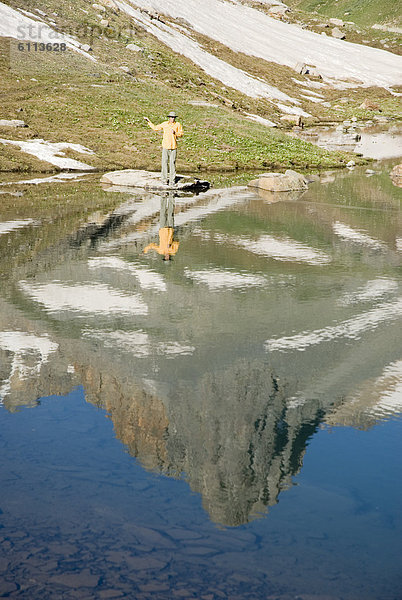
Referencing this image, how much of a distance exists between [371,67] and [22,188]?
11210 cm

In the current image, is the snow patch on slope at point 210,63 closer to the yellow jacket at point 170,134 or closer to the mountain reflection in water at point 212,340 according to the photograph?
the yellow jacket at point 170,134

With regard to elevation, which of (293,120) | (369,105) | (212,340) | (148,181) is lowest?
(369,105)

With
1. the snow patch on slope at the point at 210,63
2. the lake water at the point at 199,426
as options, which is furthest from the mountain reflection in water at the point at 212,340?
the snow patch on slope at the point at 210,63

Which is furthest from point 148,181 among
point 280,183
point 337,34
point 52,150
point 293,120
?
point 337,34

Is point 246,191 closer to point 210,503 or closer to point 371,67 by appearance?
point 210,503

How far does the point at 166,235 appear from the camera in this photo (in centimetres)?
1606

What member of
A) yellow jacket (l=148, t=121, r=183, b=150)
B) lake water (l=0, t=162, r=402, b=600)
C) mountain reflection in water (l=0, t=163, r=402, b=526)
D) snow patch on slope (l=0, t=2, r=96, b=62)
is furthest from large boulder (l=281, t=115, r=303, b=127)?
lake water (l=0, t=162, r=402, b=600)

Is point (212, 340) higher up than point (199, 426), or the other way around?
point (199, 426)

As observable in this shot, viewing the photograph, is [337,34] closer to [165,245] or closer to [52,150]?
[52,150]

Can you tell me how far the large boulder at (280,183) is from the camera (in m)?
27.2

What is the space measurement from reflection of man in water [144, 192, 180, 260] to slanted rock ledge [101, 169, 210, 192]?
12.9 feet

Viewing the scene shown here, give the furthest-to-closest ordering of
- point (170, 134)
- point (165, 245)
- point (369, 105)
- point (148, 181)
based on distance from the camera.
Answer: point (369, 105), point (148, 181), point (170, 134), point (165, 245)

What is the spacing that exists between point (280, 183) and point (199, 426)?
22049 mm

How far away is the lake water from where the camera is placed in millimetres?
4262
